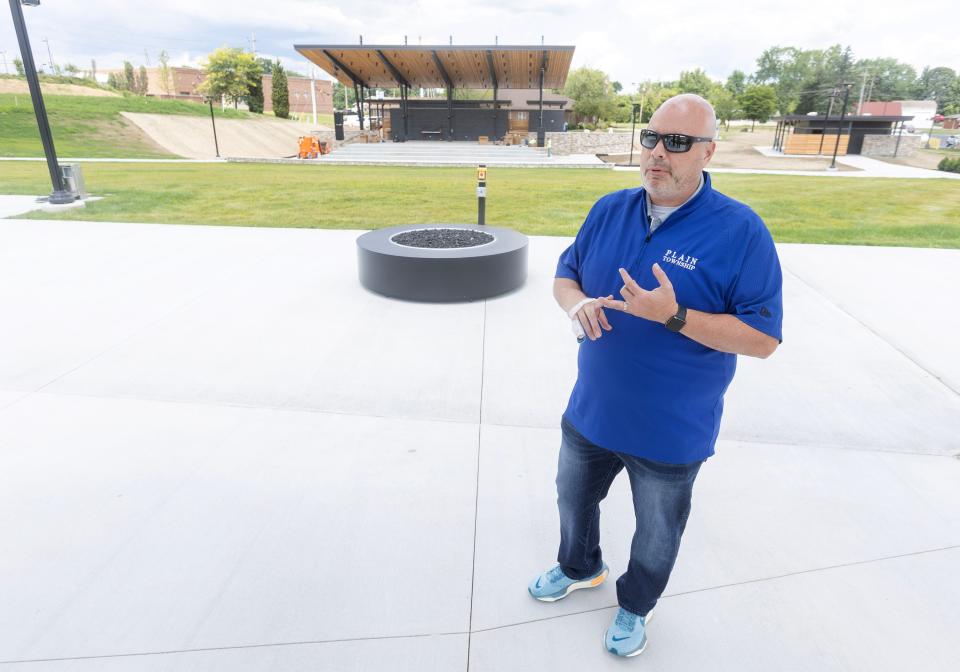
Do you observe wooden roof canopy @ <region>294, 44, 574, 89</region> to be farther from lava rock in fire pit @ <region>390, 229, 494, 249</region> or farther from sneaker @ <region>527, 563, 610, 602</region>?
sneaker @ <region>527, 563, 610, 602</region>

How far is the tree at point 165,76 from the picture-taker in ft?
254

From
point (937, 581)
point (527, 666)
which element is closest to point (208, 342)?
point (527, 666)

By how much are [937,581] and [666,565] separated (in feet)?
4.73

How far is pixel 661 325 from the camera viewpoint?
1821mm

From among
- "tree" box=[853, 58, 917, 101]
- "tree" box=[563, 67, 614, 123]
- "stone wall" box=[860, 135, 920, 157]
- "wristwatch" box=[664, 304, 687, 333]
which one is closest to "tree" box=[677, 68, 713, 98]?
"tree" box=[853, 58, 917, 101]

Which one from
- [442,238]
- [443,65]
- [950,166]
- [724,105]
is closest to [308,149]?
→ [443,65]

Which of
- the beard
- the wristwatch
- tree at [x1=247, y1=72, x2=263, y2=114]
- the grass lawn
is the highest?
tree at [x1=247, y1=72, x2=263, y2=114]

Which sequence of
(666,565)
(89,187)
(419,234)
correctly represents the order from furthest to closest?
(89,187), (419,234), (666,565)

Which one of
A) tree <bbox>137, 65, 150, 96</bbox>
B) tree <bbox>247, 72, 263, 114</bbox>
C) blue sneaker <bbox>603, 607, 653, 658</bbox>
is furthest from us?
tree <bbox>137, 65, 150, 96</bbox>

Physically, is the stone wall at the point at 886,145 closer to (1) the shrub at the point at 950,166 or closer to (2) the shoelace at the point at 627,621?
(1) the shrub at the point at 950,166

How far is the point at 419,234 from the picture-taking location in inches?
289

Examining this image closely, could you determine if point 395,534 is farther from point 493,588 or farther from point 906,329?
point 906,329

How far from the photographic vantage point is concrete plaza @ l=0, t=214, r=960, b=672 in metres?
2.24

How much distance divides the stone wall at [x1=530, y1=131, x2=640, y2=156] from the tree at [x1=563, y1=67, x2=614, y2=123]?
68.7ft
